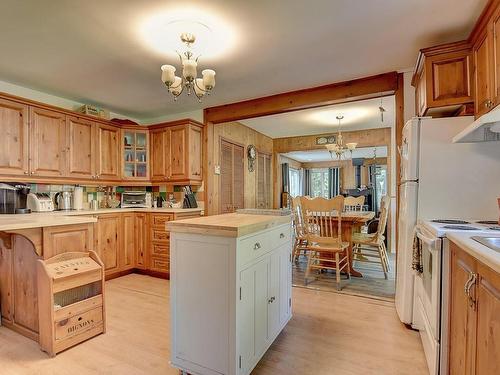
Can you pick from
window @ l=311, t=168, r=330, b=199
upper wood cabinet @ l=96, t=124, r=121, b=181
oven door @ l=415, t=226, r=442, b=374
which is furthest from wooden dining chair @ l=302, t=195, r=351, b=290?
window @ l=311, t=168, r=330, b=199

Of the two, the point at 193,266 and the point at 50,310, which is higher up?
the point at 193,266

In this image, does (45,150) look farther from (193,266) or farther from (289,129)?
(289,129)

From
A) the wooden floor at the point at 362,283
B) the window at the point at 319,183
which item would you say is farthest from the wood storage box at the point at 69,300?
the window at the point at 319,183

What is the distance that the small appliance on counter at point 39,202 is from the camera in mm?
3168

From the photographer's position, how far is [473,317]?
43.8 inches

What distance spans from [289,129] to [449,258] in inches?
170

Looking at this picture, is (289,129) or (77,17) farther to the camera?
(289,129)

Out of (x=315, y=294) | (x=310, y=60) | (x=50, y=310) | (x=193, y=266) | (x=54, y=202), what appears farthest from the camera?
(x=54, y=202)

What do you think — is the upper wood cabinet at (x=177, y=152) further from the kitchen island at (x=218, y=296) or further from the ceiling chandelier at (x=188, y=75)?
the kitchen island at (x=218, y=296)

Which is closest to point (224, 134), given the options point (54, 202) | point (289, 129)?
point (289, 129)

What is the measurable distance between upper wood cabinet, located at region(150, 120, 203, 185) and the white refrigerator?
2698 mm

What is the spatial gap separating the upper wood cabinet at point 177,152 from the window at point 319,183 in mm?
7145

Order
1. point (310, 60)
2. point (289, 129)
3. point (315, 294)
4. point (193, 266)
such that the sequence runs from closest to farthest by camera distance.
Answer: point (193, 266) → point (310, 60) → point (315, 294) → point (289, 129)

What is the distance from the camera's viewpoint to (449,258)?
1447 mm
